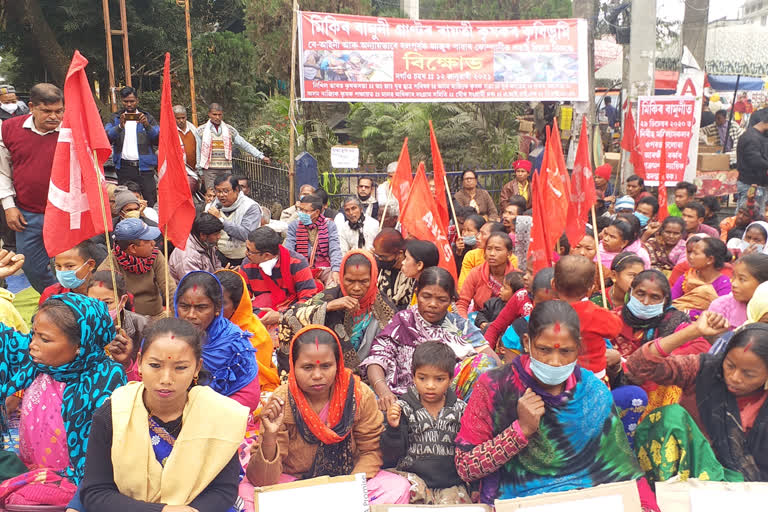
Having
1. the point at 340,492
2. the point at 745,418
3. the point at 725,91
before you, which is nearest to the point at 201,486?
the point at 340,492

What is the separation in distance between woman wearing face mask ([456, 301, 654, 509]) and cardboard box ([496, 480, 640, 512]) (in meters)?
0.32

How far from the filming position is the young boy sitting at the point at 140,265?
4.94m

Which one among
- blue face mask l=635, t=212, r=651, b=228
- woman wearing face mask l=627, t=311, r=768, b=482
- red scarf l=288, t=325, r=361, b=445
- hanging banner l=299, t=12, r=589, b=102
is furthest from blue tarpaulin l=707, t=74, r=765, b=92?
red scarf l=288, t=325, r=361, b=445

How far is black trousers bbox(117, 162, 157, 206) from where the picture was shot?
8805 millimetres

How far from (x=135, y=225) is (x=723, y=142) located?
16182 millimetres

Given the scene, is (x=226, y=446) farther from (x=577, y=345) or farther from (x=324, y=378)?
(x=577, y=345)

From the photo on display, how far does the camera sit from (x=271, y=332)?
5.11m

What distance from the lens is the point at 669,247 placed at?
700 centimetres

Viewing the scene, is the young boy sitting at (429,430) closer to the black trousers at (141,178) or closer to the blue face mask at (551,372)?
the blue face mask at (551,372)

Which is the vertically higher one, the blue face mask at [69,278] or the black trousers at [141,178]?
the black trousers at [141,178]

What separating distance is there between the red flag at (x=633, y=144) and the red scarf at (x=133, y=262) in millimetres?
7315

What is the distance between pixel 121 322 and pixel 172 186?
1002 mm

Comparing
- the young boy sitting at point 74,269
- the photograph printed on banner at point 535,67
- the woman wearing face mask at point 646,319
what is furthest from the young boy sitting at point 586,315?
the photograph printed on banner at point 535,67

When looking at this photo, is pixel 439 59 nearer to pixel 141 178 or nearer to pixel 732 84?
pixel 141 178
